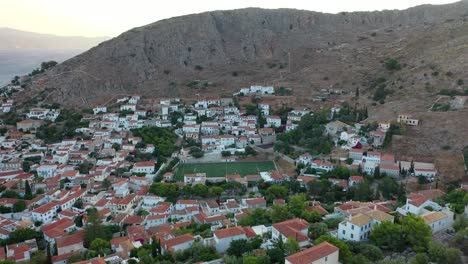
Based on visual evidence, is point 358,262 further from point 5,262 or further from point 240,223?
point 5,262

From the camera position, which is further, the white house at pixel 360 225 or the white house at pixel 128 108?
the white house at pixel 128 108

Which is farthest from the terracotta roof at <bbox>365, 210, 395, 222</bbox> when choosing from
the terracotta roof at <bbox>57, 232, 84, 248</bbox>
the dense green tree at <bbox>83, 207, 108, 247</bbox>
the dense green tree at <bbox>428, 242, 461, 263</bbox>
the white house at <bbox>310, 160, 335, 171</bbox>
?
Answer: the terracotta roof at <bbox>57, 232, 84, 248</bbox>

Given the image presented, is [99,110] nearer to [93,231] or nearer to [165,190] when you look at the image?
[165,190]

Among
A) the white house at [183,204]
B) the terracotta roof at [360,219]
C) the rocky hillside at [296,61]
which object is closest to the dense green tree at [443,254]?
the terracotta roof at [360,219]

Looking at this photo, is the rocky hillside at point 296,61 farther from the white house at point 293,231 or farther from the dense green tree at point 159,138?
the white house at point 293,231

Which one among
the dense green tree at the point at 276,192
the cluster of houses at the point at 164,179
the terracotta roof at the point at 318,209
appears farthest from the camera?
the dense green tree at the point at 276,192

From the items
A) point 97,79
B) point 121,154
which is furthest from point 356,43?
point 121,154

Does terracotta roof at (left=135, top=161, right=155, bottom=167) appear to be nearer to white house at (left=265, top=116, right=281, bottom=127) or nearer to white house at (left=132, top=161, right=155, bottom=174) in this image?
white house at (left=132, top=161, right=155, bottom=174)
